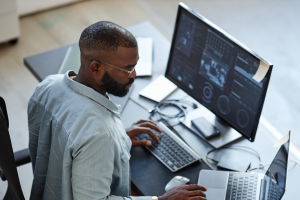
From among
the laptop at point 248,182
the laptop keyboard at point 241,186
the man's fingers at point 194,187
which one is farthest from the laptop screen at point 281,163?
the man's fingers at point 194,187

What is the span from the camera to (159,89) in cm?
208

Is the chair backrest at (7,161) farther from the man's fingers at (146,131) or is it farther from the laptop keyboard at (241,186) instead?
the laptop keyboard at (241,186)

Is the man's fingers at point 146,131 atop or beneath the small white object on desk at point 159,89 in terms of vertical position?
beneath

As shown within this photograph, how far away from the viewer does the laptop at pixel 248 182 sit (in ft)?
4.71

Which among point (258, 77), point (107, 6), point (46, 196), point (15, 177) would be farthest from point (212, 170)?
point (107, 6)

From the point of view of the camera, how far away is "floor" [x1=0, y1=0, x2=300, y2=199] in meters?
3.17

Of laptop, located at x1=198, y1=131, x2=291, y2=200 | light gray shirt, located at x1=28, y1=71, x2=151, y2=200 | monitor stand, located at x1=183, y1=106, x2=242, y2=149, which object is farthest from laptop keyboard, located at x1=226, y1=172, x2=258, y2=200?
light gray shirt, located at x1=28, y1=71, x2=151, y2=200

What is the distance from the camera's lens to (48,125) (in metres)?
1.45

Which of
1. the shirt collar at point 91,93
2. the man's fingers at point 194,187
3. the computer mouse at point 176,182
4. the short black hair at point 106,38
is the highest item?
the short black hair at point 106,38

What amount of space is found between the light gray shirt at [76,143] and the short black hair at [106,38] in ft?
0.52

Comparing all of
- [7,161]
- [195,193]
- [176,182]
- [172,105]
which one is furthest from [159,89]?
[7,161]

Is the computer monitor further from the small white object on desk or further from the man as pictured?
the man

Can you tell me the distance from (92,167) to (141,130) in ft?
1.68

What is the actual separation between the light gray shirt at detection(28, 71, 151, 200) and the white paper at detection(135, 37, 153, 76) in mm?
676
